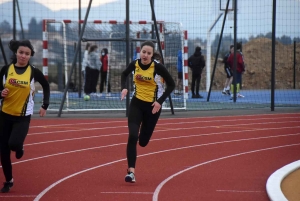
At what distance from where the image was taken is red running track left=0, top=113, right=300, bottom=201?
327 inches

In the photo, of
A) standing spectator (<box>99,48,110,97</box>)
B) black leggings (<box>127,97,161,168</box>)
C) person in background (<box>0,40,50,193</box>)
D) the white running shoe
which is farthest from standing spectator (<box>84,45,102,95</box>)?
person in background (<box>0,40,50,193</box>)

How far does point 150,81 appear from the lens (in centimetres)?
950

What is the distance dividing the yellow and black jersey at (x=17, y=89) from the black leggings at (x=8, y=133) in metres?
0.07

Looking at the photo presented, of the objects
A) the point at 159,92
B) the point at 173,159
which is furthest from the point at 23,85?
the point at 173,159

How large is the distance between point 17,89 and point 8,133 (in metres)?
0.53

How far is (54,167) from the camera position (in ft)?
33.7

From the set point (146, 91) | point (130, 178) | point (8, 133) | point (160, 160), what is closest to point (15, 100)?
point (8, 133)

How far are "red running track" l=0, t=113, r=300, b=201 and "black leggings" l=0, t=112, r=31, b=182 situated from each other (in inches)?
11.3

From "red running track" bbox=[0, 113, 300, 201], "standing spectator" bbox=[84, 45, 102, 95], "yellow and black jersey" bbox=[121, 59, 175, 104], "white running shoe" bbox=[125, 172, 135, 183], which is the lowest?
"red running track" bbox=[0, 113, 300, 201]

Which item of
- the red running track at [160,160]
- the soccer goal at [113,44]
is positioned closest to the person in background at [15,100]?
the red running track at [160,160]

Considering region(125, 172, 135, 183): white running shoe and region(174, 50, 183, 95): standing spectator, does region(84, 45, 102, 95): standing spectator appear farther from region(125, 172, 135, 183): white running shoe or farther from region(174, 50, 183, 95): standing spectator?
region(125, 172, 135, 183): white running shoe

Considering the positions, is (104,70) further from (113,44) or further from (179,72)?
(179,72)

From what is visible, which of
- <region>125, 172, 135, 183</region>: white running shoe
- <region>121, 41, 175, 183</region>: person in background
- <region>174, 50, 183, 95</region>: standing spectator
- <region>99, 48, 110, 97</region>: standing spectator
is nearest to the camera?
<region>125, 172, 135, 183</region>: white running shoe

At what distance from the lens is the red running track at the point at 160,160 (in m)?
8.30
